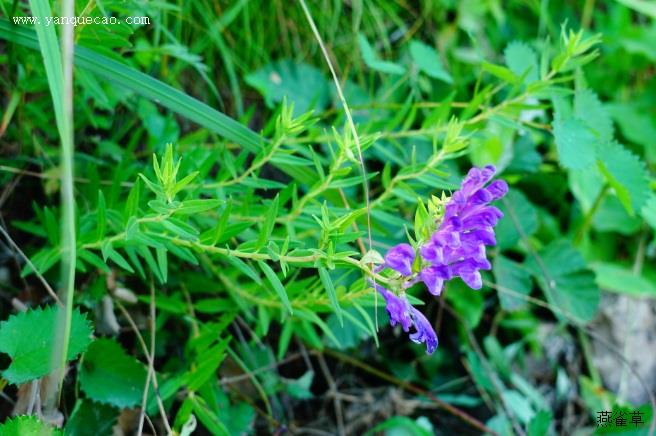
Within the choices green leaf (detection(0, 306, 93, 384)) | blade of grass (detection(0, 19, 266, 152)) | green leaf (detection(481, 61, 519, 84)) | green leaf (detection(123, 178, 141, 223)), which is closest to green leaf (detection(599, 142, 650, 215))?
green leaf (detection(481, 61, 519, 84))

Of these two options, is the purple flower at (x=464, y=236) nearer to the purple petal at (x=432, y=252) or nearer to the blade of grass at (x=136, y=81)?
the purple petal at (x=432, y=252)

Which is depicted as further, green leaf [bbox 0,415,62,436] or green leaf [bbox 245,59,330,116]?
green leaf [bbox 245,59,330,116]

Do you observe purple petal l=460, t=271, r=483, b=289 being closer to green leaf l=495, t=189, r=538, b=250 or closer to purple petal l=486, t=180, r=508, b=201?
purple petal l=486, t=180, r=508, b=201

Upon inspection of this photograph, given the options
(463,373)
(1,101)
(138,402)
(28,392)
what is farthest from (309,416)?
(1,101)

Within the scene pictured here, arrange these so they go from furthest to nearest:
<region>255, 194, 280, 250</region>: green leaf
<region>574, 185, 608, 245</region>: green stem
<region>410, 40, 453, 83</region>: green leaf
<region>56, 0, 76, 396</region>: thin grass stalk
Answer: <region>574, 185, 608, 245</region>: green stem, <region>410, 40, 453, 83</region>: green leaf, <region>255, 194, 280, 250</region>: green leaf, <region>56, 0, 76, 396</region>: thin grass stalk

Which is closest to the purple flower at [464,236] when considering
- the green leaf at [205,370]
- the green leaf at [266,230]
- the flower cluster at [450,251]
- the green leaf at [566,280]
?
the flower cluster at [450,251]

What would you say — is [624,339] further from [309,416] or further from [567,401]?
[309,416]

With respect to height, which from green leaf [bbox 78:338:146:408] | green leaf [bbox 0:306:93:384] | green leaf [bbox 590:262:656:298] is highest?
green leaf [bbox 0:306:93:384]
